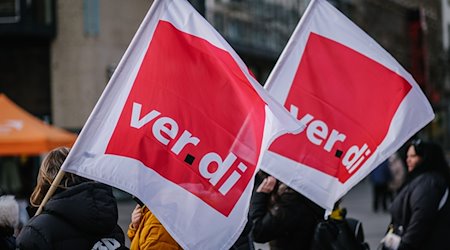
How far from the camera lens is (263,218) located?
638 centimetres

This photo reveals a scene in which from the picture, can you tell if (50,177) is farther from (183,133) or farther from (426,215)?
(426,215)

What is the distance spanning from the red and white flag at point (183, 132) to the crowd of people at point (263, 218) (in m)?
0.18

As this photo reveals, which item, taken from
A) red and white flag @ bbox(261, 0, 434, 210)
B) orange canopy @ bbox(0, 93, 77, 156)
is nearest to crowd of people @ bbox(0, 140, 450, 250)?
red and white flag @ bbox(261, 0, 434, 210)

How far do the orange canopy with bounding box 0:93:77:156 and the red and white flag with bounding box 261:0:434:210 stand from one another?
9391 millimetres

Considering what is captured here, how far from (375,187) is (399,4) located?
3646 cm

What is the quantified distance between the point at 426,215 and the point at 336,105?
1.06m

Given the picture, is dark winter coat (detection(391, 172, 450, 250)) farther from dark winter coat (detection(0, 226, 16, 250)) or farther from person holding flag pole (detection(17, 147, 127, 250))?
dark winter coat (detection(0, 226, 16, 250))

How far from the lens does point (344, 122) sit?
21.4ft

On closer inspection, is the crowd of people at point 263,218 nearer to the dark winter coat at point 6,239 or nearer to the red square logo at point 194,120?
the dark winter coat at point 6,239

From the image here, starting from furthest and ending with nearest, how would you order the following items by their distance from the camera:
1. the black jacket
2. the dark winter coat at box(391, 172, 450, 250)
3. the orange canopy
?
the orange canopy < the dark winter coat at box(391, 172, 450, 250) < the black jacket

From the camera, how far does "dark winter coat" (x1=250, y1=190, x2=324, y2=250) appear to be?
6332 millimetres

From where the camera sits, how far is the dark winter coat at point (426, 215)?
6.82 meters

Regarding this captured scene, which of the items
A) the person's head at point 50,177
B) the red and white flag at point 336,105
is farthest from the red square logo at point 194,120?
the red and white flag at point 336,105

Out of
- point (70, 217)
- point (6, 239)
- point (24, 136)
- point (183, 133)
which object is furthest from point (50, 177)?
point (24, 136)
